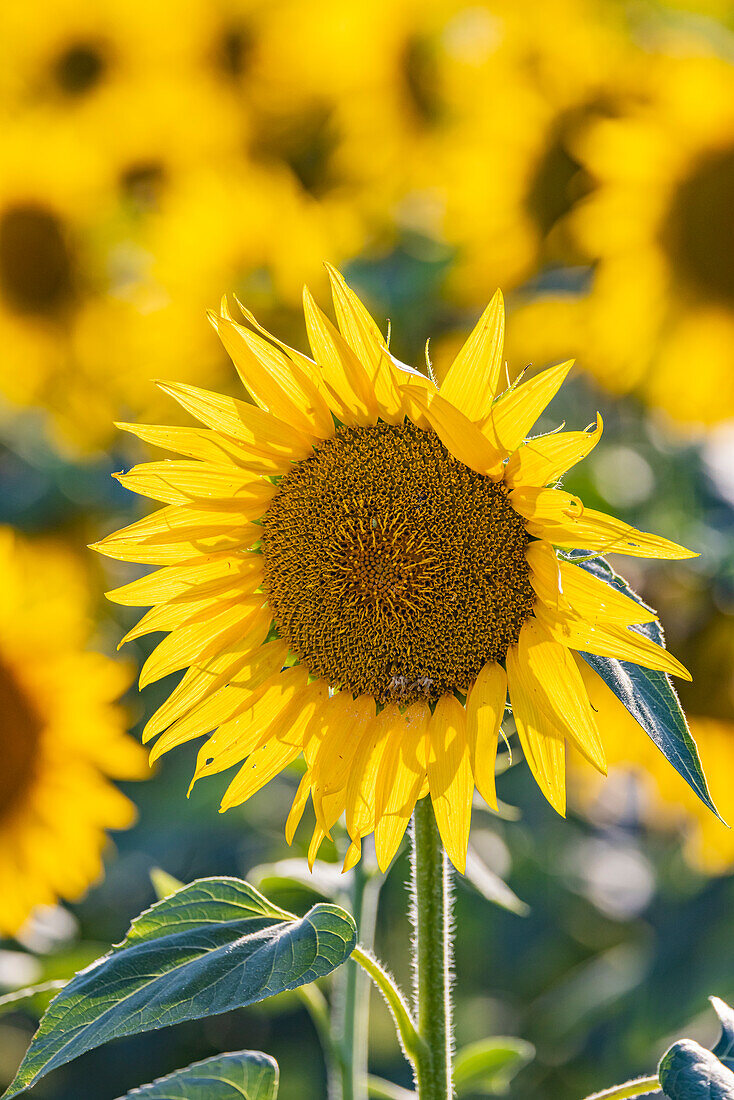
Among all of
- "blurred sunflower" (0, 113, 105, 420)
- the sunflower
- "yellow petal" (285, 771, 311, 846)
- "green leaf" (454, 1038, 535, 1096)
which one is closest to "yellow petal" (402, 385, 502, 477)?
the sunflower

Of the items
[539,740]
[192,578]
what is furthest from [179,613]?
[539,740]

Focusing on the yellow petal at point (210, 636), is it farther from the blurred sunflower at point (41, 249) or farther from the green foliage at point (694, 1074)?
the blurred sunflower at point (41, 249)

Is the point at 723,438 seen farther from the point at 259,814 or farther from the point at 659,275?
the point at 259,814

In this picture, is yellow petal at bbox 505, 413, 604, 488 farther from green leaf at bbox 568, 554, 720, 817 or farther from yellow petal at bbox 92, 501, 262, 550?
yellow petal at bbox 92, 501, 262, 550

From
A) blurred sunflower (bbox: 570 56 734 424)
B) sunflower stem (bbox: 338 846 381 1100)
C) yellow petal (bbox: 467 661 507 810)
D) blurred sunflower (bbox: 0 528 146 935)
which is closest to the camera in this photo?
yellow petal (bbox: 467 661 507 810)

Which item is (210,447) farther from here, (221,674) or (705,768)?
(705,768)

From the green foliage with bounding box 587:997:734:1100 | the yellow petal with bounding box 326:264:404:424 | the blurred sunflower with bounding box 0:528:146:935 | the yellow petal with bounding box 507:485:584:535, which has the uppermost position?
the yellow petal with bounding box 326:264:404:424

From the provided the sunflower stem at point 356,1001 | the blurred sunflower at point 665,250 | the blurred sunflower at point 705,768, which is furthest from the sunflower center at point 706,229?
the sunflower stem at point 356,1001
